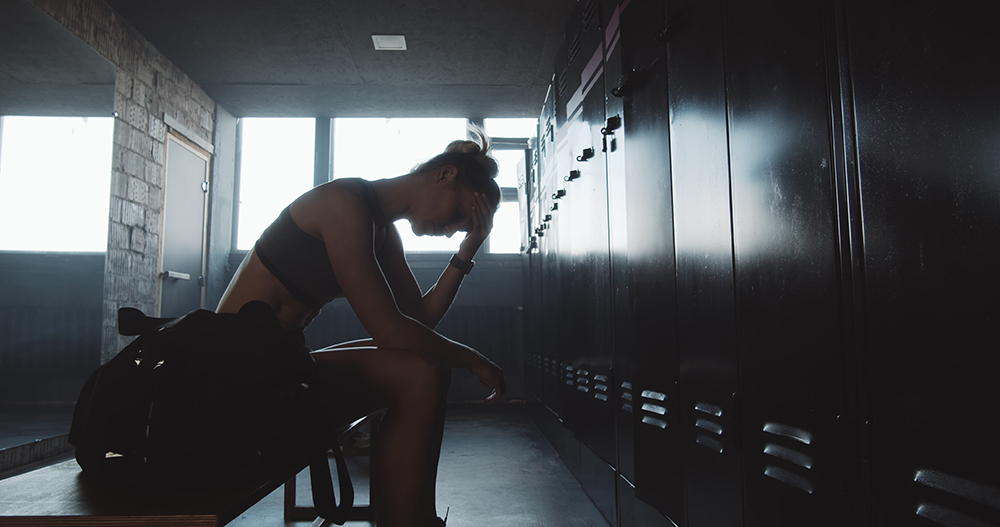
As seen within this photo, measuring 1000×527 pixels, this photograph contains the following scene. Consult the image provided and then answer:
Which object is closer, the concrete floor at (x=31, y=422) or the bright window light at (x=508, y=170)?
the concrete floor at (x=31, y=422)

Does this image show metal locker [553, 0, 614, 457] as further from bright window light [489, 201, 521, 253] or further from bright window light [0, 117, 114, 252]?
bright window light [0, 117, 114, 252]

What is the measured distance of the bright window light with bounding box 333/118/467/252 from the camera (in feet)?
16.8

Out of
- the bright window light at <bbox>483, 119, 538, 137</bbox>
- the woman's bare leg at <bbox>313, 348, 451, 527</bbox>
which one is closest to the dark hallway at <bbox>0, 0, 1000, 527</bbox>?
the bright window light at <bbox>483, 119, 538, 137</bbox>

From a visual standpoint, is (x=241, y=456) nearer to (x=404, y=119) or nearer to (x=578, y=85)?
(x=578, y=85)

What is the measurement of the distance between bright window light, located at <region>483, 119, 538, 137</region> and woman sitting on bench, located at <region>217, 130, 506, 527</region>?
393 centimetres

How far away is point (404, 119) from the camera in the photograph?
16.9ft

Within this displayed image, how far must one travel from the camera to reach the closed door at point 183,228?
13.0ft

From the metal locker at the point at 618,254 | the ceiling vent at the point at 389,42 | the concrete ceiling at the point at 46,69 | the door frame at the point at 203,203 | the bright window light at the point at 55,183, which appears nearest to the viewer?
the metal locker at the point at 618,254

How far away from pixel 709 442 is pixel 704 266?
1.09 feet

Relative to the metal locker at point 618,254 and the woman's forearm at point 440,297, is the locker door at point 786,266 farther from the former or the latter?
the woman's forearm at point 440,297

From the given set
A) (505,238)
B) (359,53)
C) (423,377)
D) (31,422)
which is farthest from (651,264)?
(505,238)

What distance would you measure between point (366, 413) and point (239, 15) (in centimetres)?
322

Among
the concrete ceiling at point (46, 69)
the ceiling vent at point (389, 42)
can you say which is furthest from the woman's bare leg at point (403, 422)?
the ceiling vent at point (389, 42)

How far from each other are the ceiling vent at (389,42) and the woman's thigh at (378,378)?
3085 millimetres
